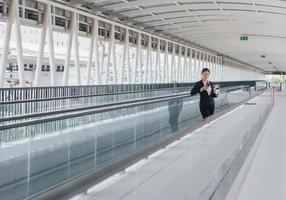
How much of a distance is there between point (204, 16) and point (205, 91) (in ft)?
63.1

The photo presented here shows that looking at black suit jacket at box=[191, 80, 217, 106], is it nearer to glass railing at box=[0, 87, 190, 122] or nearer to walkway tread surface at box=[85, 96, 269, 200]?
walkway tread surface at box=[85, 96, 269, 200]

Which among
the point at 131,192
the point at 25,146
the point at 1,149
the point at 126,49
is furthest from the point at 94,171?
the point at 126,49

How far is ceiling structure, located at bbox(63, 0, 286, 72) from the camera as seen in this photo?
24.0 m

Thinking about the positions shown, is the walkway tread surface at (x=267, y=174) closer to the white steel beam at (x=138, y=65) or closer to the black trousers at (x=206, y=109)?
the black trousers at (x=206, y=109)

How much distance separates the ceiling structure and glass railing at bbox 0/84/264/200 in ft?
44.1

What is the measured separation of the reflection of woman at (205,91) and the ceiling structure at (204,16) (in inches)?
466

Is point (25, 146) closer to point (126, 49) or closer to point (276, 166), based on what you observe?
point (276, 166)

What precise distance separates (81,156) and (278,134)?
24.5 feet

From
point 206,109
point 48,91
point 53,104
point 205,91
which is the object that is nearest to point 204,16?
point 48,91

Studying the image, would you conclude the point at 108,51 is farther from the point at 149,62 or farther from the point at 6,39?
the point at 6,39

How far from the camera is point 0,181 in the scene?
443 cm

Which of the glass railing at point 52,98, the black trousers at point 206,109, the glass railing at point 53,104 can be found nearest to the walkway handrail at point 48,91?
the glass railing at point 52,98

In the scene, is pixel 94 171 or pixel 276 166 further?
pixel 276 166

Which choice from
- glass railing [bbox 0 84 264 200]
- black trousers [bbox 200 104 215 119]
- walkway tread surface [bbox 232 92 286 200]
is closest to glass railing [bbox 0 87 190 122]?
glass railing [bbox 0 84 264 200]
